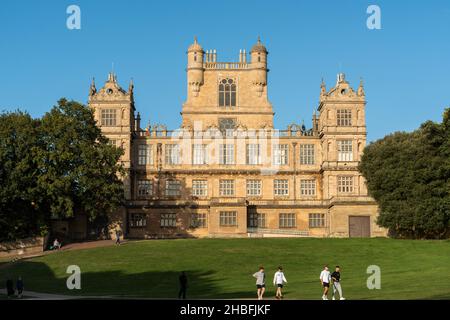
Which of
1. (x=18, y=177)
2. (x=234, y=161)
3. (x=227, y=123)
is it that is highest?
(x=227, y=123)

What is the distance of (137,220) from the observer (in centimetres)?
9150

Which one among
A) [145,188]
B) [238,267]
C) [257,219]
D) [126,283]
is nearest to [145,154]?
[145,188]

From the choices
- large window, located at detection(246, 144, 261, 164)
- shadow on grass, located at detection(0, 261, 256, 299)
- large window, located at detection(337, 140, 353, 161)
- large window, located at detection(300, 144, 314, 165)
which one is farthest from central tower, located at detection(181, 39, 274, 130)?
shadow on grass, located at detection(0, 261, 256, 299)

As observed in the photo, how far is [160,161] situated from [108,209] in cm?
1306

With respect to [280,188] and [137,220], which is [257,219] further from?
[137,220]

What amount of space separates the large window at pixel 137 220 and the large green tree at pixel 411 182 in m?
26.7

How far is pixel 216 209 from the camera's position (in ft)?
292

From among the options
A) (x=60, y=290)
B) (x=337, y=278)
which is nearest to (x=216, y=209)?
(x=60, y=290)

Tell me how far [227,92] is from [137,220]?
19.8 m

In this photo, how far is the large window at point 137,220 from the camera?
91312mm

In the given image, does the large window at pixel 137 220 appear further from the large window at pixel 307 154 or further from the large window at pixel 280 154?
the large window at pixel 307 154

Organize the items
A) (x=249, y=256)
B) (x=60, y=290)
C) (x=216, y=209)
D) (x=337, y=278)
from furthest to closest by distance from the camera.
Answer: (x=216, y=209), (x=249, y=256), (x=60, y=290), (x=337, y=278)

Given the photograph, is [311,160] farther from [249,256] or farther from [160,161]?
[249,256]
